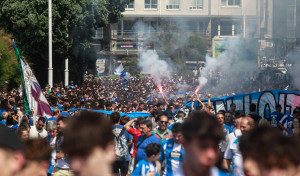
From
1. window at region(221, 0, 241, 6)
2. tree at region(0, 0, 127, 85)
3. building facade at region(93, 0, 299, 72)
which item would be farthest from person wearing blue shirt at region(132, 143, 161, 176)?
Answer: window at region(221, 0, 241, 6)

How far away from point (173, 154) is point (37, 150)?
3.47 metres

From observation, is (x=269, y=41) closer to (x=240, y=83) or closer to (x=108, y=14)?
(x=240, y=83)

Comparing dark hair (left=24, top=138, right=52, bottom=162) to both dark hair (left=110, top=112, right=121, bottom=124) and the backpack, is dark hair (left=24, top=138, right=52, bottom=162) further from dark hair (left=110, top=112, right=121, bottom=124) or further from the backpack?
dark hair (left=110, top=112, right=121, bottom=124)

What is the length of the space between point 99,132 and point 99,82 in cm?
3240

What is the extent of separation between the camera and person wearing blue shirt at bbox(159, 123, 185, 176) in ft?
23.1

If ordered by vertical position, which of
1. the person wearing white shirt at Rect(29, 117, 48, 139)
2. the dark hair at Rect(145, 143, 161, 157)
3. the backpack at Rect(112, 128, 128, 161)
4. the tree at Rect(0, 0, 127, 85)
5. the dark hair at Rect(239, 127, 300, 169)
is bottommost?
the backpack at Rect(112, 128, 128, 161)

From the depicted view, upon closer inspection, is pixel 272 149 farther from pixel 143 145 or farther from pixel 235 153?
pixel 143 145

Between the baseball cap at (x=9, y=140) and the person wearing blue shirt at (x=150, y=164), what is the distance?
4024mm

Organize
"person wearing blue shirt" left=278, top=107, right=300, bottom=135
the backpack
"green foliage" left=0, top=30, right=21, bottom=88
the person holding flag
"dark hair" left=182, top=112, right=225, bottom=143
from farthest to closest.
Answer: "green foliage" left=0, top=30, right=21, bottom=88, the person holding flag, "person wearing blue shirt" left=278, top=107, right=300, bottom=135, the backpack, "dark hair" left=182, top=112, right=225, bottom=143

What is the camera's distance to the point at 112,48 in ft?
184

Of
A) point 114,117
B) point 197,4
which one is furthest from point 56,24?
point 114,117

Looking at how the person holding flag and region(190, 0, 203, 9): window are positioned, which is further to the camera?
region(190, 0, 203, 9): window

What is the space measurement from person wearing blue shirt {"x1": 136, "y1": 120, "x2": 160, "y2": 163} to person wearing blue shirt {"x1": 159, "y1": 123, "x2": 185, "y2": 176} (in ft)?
2.15

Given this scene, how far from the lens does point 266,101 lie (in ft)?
47.6
